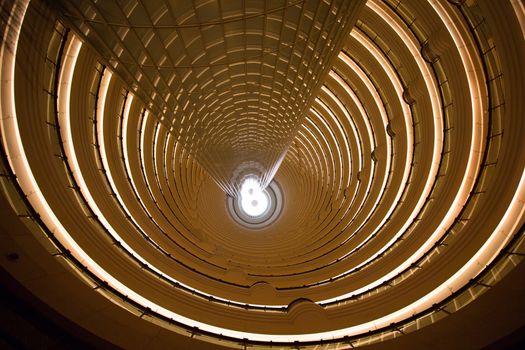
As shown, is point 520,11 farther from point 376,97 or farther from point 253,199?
point 253,199

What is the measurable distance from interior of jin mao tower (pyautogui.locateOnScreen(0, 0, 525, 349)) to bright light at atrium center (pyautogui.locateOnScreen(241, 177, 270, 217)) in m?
6.24

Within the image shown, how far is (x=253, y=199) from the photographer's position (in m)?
28.4

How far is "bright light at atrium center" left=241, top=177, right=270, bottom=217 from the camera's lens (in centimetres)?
2414

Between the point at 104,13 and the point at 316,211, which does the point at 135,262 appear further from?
the point at 316,211

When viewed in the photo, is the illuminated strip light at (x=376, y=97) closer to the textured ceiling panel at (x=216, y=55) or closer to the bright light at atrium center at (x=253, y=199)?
the textured ceiling panel at (x=216, y=55)

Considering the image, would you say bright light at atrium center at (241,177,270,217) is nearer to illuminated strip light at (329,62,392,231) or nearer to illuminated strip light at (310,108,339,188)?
illuminated strip light at (310,108,339,188)

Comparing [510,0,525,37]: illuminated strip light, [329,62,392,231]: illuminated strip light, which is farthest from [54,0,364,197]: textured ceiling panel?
[329,62,392,231]: illuminated strip light

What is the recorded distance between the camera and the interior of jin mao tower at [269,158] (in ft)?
21.1

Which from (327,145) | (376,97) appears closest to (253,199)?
(327,145)

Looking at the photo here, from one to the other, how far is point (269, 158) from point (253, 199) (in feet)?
34.2

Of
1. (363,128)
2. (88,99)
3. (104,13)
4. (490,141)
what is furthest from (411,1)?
(88,99)

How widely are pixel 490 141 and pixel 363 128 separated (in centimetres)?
840

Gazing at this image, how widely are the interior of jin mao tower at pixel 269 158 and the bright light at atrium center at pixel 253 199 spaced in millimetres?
6243

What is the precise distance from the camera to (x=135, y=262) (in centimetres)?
1039
